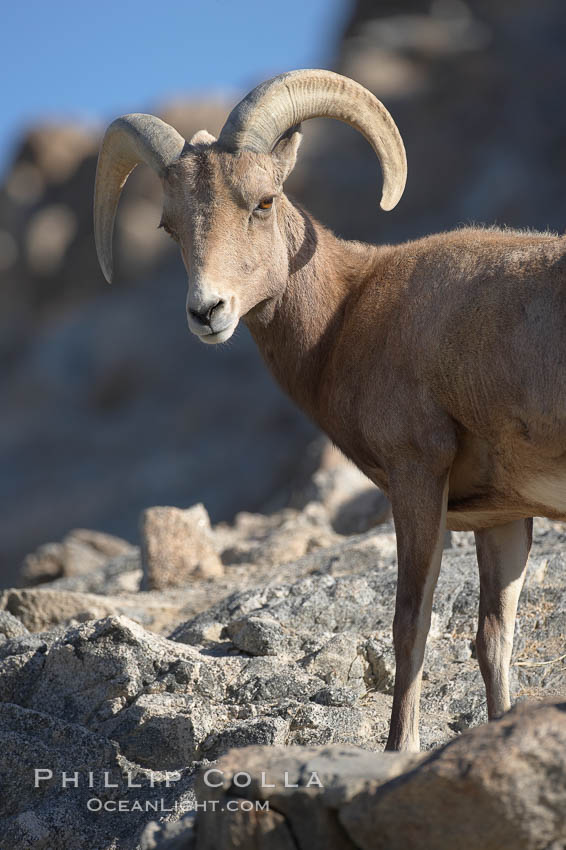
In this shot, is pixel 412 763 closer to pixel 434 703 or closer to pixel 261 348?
pixel 434 703

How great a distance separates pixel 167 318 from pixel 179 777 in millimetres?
42187

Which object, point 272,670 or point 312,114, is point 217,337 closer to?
point 312,114

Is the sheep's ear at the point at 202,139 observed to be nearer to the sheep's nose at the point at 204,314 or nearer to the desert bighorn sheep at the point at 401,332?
the desert bighorn sheep at the point at 401,332

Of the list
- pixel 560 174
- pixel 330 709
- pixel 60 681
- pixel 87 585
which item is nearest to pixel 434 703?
pixel 330 709

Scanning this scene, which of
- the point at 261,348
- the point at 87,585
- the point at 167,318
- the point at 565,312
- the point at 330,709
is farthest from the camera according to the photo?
the point at 167,318

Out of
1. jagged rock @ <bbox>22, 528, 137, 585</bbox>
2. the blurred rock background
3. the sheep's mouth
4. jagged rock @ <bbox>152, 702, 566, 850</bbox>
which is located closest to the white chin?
the sheep's mouth

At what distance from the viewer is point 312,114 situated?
24.5 ft

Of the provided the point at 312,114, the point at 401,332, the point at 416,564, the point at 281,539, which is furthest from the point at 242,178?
the point at 281,539

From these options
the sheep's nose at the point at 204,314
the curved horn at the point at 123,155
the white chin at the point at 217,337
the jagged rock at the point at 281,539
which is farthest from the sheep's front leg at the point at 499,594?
the jagged rock at the point at 281,539

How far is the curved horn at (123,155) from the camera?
7.34 m

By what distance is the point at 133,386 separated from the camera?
45.6 m

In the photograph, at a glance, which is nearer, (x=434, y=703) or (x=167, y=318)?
(x=434, y=703)

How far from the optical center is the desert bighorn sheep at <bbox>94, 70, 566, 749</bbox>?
611cm

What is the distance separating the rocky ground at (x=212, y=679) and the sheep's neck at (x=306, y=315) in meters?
1.56
